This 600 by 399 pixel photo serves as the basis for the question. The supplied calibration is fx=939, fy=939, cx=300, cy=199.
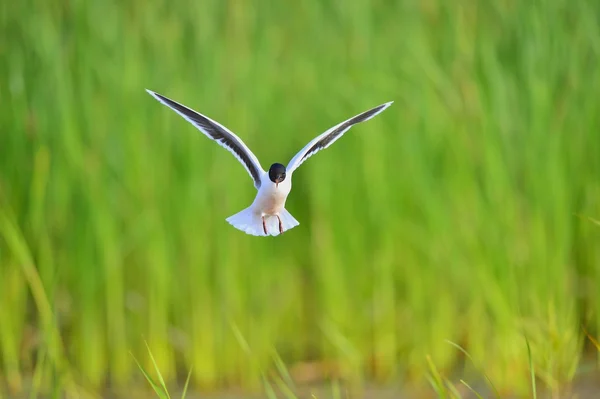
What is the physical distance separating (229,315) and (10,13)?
1155mm

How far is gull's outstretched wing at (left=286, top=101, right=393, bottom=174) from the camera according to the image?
121cm

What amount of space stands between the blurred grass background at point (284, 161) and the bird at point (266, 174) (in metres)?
1.37

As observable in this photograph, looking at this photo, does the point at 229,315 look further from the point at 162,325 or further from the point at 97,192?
the point at 97,192

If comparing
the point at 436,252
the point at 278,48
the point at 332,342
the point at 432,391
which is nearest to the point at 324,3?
the point at 278,48

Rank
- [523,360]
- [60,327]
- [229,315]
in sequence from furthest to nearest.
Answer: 1. [60,327]
2. [229,315]
3. [523,360]

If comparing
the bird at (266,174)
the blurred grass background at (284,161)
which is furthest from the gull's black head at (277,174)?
the blurred grass background at (284,161)

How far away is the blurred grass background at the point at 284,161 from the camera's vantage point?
105 inches

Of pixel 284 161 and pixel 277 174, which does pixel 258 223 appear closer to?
pixel 277 174

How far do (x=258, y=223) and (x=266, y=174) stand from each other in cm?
8

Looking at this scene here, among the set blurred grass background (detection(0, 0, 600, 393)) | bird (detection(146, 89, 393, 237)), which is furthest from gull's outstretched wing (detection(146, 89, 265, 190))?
blurred grass background (detection(0, 0, 600, 393))

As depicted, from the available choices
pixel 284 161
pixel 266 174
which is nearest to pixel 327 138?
pixel 266 174

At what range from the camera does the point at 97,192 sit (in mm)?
2693

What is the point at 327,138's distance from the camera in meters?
1.34

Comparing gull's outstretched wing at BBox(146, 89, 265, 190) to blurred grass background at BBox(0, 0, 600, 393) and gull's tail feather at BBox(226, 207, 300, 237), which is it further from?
blurred grass background at BBox(0, 0, 600, 393)
